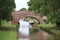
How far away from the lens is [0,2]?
3538 centimetres

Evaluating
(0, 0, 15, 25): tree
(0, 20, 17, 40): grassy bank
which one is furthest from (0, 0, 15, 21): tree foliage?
(0, 20, 17, 40): grassy bank

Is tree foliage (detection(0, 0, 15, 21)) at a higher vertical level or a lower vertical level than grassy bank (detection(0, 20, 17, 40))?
higher

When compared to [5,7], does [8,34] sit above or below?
below

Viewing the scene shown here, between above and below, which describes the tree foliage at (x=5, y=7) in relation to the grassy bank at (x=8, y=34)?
above

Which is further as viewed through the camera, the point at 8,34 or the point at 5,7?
the point at 5,7

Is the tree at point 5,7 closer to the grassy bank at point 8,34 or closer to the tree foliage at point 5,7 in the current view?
the tree foliage at point 5,7

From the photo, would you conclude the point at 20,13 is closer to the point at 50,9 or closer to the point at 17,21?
the point at 17,21

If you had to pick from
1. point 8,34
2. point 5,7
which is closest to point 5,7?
point 5,7

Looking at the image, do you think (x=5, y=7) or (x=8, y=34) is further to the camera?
(x=5, y=7)

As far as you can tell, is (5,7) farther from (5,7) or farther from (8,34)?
(8,34)

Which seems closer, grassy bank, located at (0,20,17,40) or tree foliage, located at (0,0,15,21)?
grassy bank, located at (0,20,17,40)

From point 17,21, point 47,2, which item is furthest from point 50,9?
point 17,21

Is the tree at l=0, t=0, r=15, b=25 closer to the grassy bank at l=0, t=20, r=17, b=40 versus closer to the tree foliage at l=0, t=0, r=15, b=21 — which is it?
the tree foliage at l=0, t=0, r=15, b=21

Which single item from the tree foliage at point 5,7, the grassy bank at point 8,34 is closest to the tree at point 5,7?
the tree foliage at point 5,7
